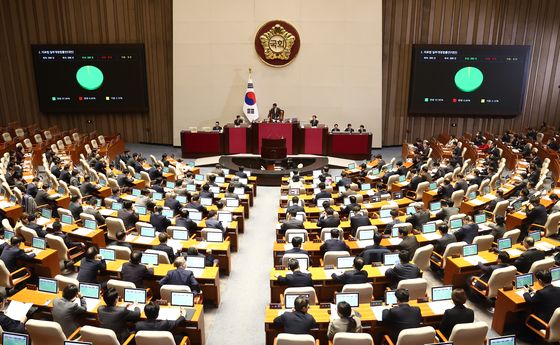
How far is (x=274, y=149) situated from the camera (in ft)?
57.2

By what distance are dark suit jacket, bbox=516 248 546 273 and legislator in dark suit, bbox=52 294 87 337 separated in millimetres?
6841

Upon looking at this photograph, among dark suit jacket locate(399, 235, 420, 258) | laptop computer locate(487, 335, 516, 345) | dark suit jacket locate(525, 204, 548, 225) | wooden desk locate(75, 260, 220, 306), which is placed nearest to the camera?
laptop computer locate(487, 335, 516, 345)

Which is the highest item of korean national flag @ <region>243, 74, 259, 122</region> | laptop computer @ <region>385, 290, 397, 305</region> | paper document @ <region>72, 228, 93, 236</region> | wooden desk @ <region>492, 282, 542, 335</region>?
korean national flag @ <region>243, 74, 259, 122</region>

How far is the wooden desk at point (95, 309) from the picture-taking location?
6223mm

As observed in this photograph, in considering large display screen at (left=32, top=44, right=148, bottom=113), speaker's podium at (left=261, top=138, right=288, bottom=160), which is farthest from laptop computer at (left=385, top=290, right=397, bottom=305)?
large display screen at (left=32, top=44, right=148, bottom=113)

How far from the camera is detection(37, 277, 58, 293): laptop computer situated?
22.0 ft

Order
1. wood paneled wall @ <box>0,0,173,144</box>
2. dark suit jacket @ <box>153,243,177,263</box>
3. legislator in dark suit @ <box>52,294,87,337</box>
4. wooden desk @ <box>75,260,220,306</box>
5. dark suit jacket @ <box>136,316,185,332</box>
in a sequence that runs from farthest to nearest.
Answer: wood paneled wall @ <box>0,0,173,144</box> < dark suit jacket @ <box>153,243,177,263</box> < wooden desk @ <box>75,260,220,306</box> < legislator in dark suit @ <box>52,294,87,337</box> < dark suit jacket @ <box>136,316,185,332</box>

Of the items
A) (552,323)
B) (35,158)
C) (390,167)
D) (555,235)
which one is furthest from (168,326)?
(35,158)

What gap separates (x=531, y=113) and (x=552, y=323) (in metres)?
18.3

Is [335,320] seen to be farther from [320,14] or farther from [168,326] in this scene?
[320,14]

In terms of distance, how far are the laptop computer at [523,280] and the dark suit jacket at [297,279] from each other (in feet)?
10.1

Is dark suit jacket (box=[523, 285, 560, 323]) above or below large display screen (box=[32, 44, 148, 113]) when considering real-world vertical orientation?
below

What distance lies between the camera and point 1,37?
A: 2145cm

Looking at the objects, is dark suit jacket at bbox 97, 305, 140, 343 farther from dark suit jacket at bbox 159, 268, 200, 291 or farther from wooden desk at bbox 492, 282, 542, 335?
wooden desk at bbox 492, 282, 542, 335
